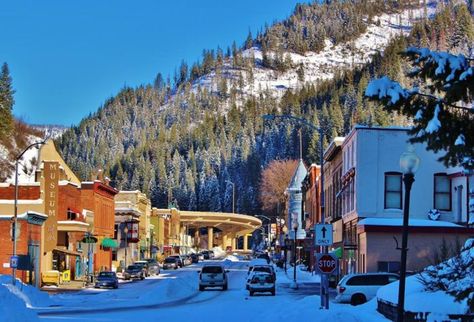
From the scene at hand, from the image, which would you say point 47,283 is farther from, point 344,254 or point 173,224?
point 173,224

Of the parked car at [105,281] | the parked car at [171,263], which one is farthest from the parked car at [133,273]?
the parked car at [171,263]

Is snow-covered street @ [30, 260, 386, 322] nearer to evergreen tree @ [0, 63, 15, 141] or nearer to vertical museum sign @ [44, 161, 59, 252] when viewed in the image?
vertical museum sign @ [44, 161, 59, 252]

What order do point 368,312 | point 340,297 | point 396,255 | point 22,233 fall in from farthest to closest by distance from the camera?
point 22,233 → point 396,255 → point 340,297 → point 368,312

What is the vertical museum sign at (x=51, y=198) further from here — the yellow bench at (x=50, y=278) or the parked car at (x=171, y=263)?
the parked car at (x=171, y=263)

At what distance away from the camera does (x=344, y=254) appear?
195 feet

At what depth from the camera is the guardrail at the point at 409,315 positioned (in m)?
20.3

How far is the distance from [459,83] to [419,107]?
736 mm

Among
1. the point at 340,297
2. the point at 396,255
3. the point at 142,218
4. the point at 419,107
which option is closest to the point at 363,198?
the point at 396,255

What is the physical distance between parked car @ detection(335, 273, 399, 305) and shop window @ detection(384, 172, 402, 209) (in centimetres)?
1508

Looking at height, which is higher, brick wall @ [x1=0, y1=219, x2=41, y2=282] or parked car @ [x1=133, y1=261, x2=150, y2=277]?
brick wall @ [x1=0, y1=219, x2=41, y2=282]

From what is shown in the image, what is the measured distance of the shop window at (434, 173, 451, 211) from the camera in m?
52.5

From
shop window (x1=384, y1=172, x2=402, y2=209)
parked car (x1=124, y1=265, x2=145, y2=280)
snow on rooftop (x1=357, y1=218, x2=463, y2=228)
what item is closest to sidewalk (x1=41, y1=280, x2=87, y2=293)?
parked car (x1=124, y1=265, x2=145, y2=280)

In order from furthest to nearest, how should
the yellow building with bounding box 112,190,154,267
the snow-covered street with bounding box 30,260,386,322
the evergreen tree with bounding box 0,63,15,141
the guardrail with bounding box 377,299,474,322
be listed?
the evergreen tree with bounding box 0,63,15,141, the yellow building with bounding box 112,190,154,267, the snow-covered street with bounding box 30,260,386,322, the guardrail with bounding box 377,299,474,322

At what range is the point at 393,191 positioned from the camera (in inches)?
2034
